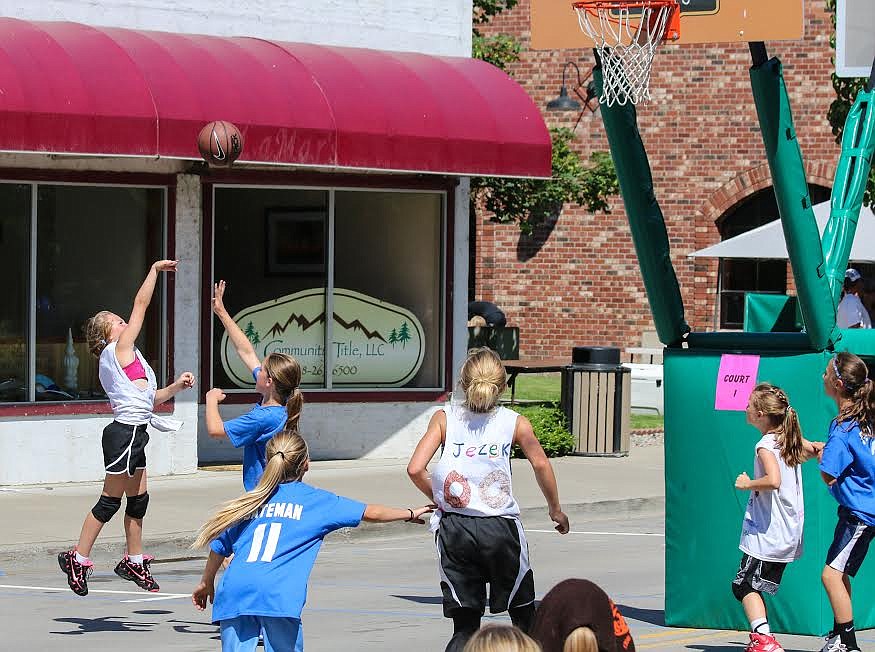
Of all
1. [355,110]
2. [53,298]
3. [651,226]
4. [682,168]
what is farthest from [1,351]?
[682,168]

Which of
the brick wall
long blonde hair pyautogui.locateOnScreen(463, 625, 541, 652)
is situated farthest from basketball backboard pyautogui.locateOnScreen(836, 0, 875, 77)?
the brick wall

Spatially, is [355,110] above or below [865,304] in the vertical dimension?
above

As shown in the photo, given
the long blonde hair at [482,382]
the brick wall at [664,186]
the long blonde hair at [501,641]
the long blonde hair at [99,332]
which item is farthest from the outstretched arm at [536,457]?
the brick wall at [664,186]

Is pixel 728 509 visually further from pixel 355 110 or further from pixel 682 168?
pixel 682 168

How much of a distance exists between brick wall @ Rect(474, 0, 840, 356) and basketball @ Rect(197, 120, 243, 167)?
1501 cm

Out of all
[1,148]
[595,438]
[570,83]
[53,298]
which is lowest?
[595,438]

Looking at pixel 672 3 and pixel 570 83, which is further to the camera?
pixel 570 83

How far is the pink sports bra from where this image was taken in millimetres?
10391

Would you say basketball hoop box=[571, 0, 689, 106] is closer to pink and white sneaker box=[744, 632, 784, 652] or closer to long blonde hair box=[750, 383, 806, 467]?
long blonde hair box=[750, 383, 806, 467]

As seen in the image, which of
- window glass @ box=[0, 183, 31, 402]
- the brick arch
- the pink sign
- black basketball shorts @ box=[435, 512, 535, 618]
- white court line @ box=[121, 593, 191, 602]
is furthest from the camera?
the brick arch

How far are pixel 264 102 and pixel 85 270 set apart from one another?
2.47m

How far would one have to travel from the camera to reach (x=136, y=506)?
1038cm

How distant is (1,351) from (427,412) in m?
4.78

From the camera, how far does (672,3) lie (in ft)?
28.2
